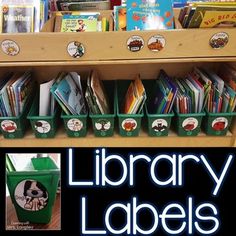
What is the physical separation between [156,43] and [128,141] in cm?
45

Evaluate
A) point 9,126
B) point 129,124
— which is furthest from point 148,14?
point 9,126

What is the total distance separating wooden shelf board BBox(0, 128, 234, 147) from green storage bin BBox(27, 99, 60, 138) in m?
0.03

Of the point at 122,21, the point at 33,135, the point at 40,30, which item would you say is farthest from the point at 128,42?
the point at 33,135

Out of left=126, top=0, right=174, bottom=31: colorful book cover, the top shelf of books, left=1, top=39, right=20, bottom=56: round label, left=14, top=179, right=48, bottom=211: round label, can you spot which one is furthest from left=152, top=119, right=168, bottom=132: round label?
left=1, top=39, right=20, bottom=56: round label

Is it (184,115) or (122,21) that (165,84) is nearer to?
(184,115)

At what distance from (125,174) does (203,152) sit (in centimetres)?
35

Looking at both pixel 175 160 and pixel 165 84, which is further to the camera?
pixel 165 84

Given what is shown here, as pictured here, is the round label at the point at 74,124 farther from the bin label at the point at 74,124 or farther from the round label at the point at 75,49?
the round label at the point at 75,49

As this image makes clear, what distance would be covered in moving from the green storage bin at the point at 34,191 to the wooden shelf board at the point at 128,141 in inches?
4.9

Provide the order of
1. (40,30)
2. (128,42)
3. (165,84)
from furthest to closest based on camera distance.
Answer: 1. (165,84)
2. (40,30)
3. (128,42)

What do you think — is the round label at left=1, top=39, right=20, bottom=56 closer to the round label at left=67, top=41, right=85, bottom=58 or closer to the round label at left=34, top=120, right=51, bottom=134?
the round label at left=67, top=41, right=85, bottom=58

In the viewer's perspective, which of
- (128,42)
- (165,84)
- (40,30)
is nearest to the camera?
(128,42)

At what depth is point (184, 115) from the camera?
1487mm

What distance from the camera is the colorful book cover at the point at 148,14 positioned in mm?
1419
